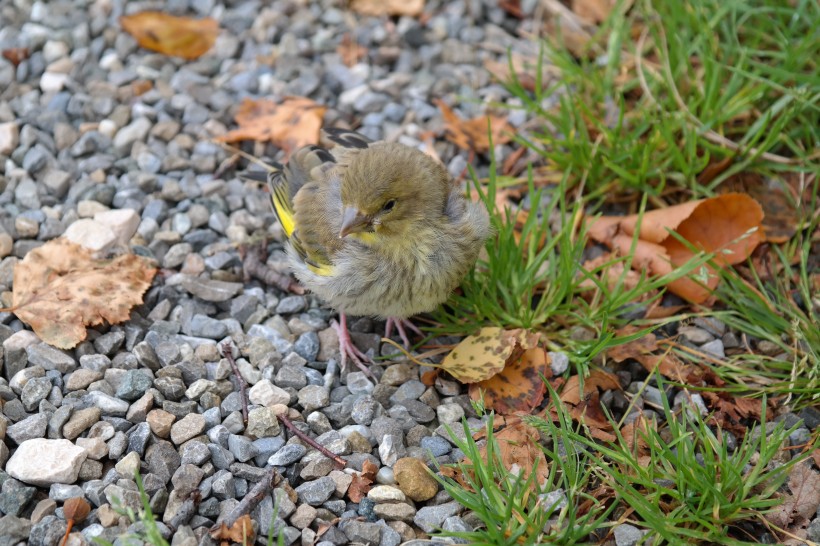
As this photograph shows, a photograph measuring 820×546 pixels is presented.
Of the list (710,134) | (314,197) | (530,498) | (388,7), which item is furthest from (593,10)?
(530,498)

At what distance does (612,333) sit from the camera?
385 cm

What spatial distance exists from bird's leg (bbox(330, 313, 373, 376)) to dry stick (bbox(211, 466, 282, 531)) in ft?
2.54

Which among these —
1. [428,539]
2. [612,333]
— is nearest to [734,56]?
[612,333]

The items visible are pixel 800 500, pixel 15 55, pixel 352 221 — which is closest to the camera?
pixel 800 500

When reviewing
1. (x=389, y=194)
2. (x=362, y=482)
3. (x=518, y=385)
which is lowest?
(x=362, y=482)

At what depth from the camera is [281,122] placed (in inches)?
208

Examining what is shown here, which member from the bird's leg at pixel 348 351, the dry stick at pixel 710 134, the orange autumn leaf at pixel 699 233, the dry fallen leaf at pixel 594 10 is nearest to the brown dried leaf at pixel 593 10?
the dry fallen leaf at pixel 594 10

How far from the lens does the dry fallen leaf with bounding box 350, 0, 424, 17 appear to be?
19.7ft

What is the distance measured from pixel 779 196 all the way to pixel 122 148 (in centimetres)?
374

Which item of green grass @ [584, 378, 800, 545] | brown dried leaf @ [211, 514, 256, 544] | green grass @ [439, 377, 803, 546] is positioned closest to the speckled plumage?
green grass @ [439, 377, 803, 546]

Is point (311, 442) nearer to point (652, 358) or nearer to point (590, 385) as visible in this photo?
point (590, 385)

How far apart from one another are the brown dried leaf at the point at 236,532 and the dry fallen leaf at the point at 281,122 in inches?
99.0

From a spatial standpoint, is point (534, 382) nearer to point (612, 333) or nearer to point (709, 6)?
point (612, 333)

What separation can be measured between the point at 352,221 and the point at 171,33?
2742 millimetres
